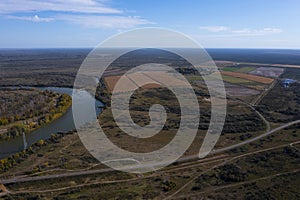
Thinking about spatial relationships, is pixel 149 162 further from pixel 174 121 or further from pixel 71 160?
pixel 174 121

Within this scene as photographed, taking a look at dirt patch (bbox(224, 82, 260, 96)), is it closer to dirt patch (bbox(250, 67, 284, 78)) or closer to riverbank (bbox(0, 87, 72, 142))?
dirt patch (bbox(250, 67, 284, 78))

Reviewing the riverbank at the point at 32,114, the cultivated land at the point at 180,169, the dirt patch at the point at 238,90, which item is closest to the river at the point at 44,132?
the riverbank at the point at 32,114

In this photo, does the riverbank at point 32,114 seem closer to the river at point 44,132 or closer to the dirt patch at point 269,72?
the river at point 44,132

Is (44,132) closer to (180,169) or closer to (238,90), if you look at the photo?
(180,169)

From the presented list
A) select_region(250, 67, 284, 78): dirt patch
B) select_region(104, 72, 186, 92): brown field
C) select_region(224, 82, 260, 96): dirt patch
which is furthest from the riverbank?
select_region(250, 67, 284, 78): dirt patch

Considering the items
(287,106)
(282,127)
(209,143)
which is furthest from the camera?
(287,106)

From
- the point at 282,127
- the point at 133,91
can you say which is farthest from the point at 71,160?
the point at 133,91

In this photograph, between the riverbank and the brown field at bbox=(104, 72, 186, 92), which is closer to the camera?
the riverbank

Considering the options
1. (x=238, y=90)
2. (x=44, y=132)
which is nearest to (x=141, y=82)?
(x=238, y=90)

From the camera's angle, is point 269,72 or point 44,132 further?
point 269,72

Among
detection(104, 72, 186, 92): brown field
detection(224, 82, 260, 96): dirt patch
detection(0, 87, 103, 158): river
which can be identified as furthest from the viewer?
detection(104, 72, 186, 92): brown field

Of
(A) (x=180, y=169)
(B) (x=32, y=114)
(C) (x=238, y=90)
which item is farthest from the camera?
(C) (x=238, y=90)
